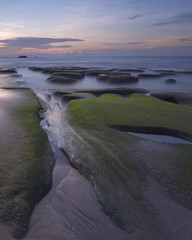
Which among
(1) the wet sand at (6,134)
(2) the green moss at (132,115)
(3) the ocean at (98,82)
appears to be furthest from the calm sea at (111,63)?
(1) the wet sand at (6,134)

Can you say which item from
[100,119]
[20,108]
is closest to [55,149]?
[100,119]

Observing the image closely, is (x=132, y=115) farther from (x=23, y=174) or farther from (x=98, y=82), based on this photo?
(x=98, y=82)

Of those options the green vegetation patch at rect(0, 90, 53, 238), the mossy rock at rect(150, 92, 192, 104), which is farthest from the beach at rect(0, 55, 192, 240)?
the mossy rock at rect(150, 92, 192, 104)

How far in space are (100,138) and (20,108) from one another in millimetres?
6558

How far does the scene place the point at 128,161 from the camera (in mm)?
6574

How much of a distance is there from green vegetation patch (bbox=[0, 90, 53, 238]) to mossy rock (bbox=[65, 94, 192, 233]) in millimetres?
1150

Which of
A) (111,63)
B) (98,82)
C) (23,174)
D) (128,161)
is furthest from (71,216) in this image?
(111,63)

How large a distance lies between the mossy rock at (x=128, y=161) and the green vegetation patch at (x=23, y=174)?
115 centimetres

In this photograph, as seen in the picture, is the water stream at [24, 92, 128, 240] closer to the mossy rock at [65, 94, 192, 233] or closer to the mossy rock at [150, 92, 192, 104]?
the mossy rock at [65, 94, 192, 233]

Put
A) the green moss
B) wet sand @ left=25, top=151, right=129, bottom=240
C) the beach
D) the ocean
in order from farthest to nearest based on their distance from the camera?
the ocean < the green moss < the beach < wet sand @ left=25, top=151, right=129, bottom=240

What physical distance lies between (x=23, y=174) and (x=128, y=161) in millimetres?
3286

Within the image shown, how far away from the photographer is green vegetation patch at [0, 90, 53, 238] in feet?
14.2

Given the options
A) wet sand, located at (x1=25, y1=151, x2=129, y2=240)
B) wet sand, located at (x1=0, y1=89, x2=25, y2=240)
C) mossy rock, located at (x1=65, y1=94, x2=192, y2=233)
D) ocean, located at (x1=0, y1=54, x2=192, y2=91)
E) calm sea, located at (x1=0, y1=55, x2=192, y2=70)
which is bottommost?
wet sand, located at (x1=25, y1=151, x2=129, y2=240)

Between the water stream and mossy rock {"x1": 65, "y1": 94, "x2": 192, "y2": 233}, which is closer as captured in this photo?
the water stream
